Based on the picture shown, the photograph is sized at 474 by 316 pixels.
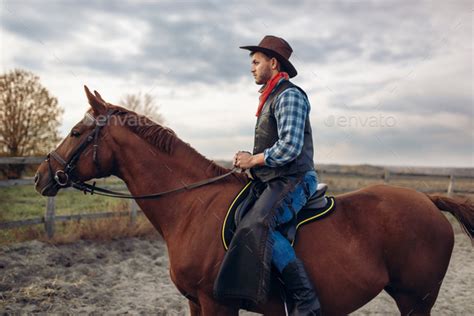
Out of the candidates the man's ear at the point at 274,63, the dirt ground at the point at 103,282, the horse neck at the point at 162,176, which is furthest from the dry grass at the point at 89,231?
the man's ear at the point at 274,63

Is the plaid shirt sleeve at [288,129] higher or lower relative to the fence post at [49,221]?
higher

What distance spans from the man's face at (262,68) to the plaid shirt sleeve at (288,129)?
1.12ft

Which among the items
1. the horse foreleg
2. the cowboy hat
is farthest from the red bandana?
the horse foreleg

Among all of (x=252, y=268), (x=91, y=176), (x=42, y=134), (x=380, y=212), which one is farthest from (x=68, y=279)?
(x=42, y=134)

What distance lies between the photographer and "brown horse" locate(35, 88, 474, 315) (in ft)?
10.6

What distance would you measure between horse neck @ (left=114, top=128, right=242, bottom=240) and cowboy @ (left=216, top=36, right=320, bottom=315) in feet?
1.42

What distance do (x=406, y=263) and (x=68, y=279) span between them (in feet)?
16.9

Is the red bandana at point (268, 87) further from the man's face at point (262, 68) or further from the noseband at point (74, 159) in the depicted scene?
the noseband at point (74, 159)

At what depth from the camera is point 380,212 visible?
3.47 m

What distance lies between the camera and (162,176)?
348 cm

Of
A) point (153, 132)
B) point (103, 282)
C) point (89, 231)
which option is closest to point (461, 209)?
point (153, 132)

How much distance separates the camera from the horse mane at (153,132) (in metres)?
3.47

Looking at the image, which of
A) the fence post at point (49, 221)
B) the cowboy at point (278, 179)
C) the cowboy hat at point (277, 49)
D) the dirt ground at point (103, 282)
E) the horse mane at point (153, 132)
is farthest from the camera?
the fence post at point (49, 221)

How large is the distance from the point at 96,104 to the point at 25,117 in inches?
486
